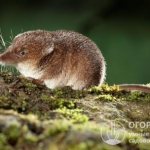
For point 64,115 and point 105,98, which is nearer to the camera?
point 64,115

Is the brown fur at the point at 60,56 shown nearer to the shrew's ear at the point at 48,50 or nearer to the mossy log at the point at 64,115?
the shrew's ear at the point at 48,50

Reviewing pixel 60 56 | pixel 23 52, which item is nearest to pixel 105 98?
pixel 60 56

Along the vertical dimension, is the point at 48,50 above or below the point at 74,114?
above

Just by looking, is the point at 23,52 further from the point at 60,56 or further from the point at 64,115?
the point at 64,115

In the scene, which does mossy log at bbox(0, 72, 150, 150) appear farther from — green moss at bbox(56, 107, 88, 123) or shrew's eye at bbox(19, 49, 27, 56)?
shrew's eye at bbox(19, 49, 27, 56)

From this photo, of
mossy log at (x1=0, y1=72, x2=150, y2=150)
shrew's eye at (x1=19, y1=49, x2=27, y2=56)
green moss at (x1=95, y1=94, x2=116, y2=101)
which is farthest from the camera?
shrew's eye at (x1=19, y1=49, x2=27, y2=56)

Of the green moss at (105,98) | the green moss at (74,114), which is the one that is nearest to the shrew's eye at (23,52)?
the green moss at (105,98)

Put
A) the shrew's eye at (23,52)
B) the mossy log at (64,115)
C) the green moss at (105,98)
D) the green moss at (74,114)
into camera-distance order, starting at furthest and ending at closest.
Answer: the shrew's eye at (23,52) < the green moss at (105,98) < the green moss at (74,114) < the mossy log at (64,115)

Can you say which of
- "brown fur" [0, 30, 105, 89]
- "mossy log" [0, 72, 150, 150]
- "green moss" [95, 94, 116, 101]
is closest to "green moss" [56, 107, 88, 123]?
"mossy log" [0, 72, 150, 150]
